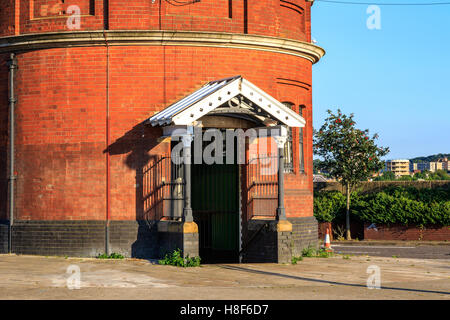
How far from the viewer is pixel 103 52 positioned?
18.8 metres

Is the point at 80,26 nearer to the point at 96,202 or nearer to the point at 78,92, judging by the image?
the point at 78,92

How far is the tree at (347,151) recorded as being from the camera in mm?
32406

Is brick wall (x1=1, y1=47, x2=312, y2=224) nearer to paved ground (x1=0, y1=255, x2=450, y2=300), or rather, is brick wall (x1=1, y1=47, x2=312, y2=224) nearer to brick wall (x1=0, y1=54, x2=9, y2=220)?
brick wall (x1=0, y1=54, x2=9, y2=220)

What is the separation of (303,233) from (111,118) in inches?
264

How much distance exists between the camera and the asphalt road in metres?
23.5

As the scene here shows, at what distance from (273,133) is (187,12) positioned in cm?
425

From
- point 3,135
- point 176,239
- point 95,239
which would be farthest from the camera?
point 3,135

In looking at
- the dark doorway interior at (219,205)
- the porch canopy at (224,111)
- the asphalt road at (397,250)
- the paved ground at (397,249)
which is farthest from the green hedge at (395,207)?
the porch canopy at (224,111)

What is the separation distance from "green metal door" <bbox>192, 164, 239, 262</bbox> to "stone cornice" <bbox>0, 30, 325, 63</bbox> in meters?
3.68

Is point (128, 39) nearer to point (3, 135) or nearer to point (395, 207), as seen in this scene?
point (3, 135)

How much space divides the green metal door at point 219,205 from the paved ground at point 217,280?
276 centimetres

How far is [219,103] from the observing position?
16.9 meters

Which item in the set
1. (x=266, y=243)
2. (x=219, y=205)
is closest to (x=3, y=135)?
(x=219, y=205)

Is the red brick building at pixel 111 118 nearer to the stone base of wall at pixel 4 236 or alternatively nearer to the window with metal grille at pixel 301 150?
the stone base of wall at pixel 4 236
